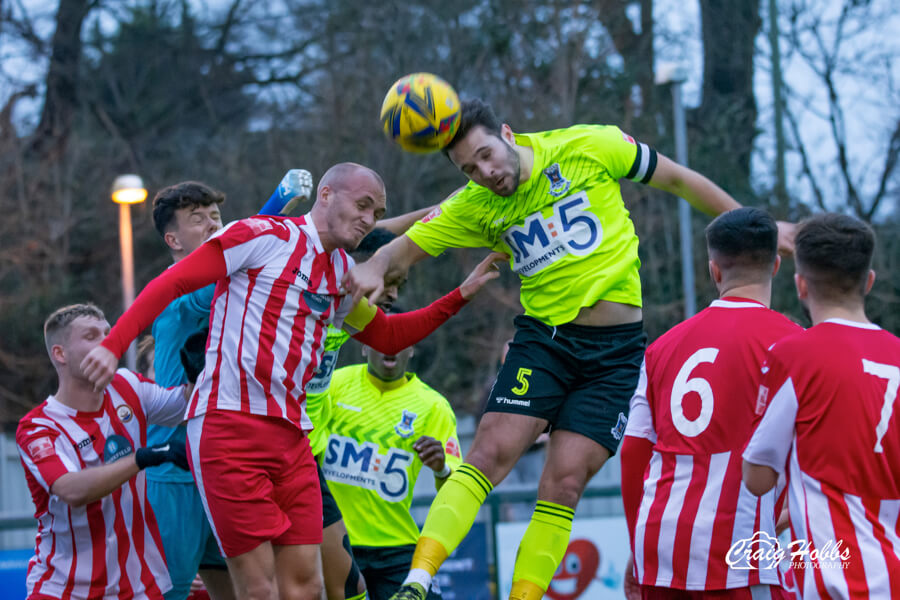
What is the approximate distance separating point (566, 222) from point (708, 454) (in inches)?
55.2

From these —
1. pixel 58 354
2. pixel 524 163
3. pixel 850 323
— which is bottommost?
pixel 58 354

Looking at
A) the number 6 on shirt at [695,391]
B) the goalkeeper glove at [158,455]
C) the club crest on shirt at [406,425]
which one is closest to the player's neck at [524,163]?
the number 6 on shirt at [695,391]

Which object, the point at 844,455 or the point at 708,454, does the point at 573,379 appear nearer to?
the point at 708,454

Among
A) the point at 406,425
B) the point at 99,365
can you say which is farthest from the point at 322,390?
the point at 99,365

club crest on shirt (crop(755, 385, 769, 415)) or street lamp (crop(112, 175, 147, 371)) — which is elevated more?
street lamp (crop(112, 175, 147, 371))

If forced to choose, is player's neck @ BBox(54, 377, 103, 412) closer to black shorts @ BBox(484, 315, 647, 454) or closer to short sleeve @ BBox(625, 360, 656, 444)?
black shorts @ BBox(484, 315, 647, 454)

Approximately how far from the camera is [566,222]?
4.76 metres

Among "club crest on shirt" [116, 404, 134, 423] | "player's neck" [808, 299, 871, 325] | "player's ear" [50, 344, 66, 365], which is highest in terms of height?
"player's neck" [808, 299, 871, 325]

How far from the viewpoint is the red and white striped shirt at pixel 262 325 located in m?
4.21

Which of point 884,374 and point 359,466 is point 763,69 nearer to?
point 359,466

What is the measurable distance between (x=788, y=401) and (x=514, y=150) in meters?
1.92

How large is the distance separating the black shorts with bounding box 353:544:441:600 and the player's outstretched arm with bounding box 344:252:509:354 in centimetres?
195

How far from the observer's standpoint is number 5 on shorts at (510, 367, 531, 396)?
4.67 metres

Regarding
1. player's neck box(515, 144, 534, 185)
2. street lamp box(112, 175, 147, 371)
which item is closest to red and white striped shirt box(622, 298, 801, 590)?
player's neck box(515, 144, 534, 185)
